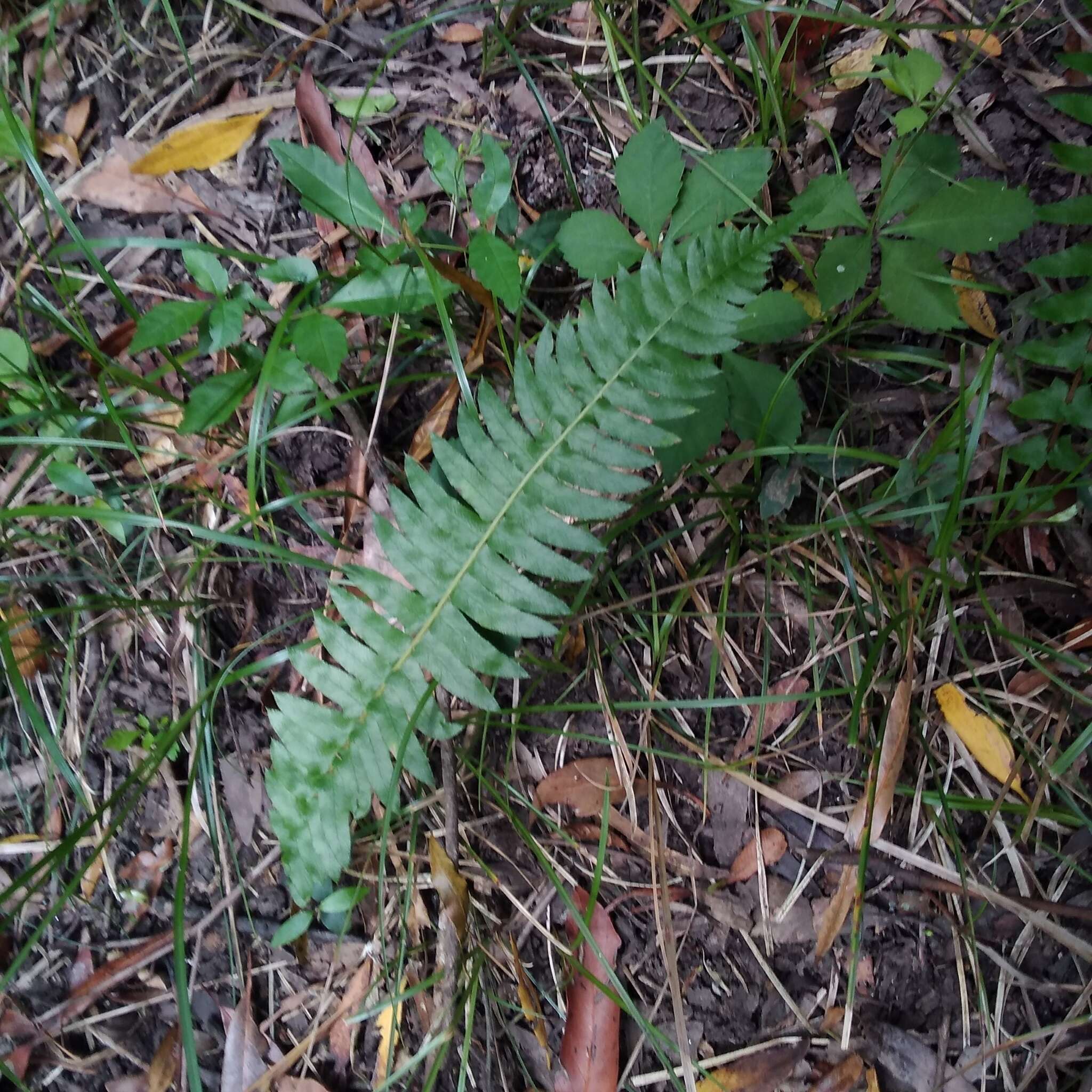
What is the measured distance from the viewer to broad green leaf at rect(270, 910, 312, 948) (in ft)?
5.24

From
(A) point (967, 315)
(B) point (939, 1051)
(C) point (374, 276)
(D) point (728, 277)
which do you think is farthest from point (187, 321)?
(B) point (939, 1051)

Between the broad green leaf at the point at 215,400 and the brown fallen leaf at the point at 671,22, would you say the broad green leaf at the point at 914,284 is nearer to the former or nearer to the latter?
the brown fallen leaf at the point at 671,22

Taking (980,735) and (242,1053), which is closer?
(980,735)

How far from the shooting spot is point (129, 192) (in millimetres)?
1826

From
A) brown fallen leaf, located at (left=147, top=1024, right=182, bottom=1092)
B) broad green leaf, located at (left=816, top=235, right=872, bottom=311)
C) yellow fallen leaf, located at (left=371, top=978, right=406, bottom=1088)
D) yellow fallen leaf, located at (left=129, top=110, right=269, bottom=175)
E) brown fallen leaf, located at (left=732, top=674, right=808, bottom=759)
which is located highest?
yellow fallen leaf, located at (left=129, top=110, right=269, bottom=175)

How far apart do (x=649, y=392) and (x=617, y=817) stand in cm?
87

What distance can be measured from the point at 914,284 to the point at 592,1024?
157 centimetres

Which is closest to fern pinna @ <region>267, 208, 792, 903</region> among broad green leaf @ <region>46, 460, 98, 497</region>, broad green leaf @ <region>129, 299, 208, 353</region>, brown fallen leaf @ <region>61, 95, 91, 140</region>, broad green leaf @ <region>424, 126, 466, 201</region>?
broad green leaf @ <region>424, 126, 466, 201</region>

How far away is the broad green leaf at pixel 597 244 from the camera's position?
4.74 ft

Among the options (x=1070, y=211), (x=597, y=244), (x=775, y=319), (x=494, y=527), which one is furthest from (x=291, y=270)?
(x=1070, y=211)

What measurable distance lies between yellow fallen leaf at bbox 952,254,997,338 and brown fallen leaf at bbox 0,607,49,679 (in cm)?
220

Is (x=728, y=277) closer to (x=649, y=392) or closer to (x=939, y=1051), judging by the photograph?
(x=649, y=392)

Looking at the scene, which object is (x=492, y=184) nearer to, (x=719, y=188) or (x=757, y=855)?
(x=719, y=188)

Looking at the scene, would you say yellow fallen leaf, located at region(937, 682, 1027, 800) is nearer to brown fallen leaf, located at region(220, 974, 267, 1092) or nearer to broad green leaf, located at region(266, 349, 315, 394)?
broad green leaf, located at region(266, 349, 315, 394)
